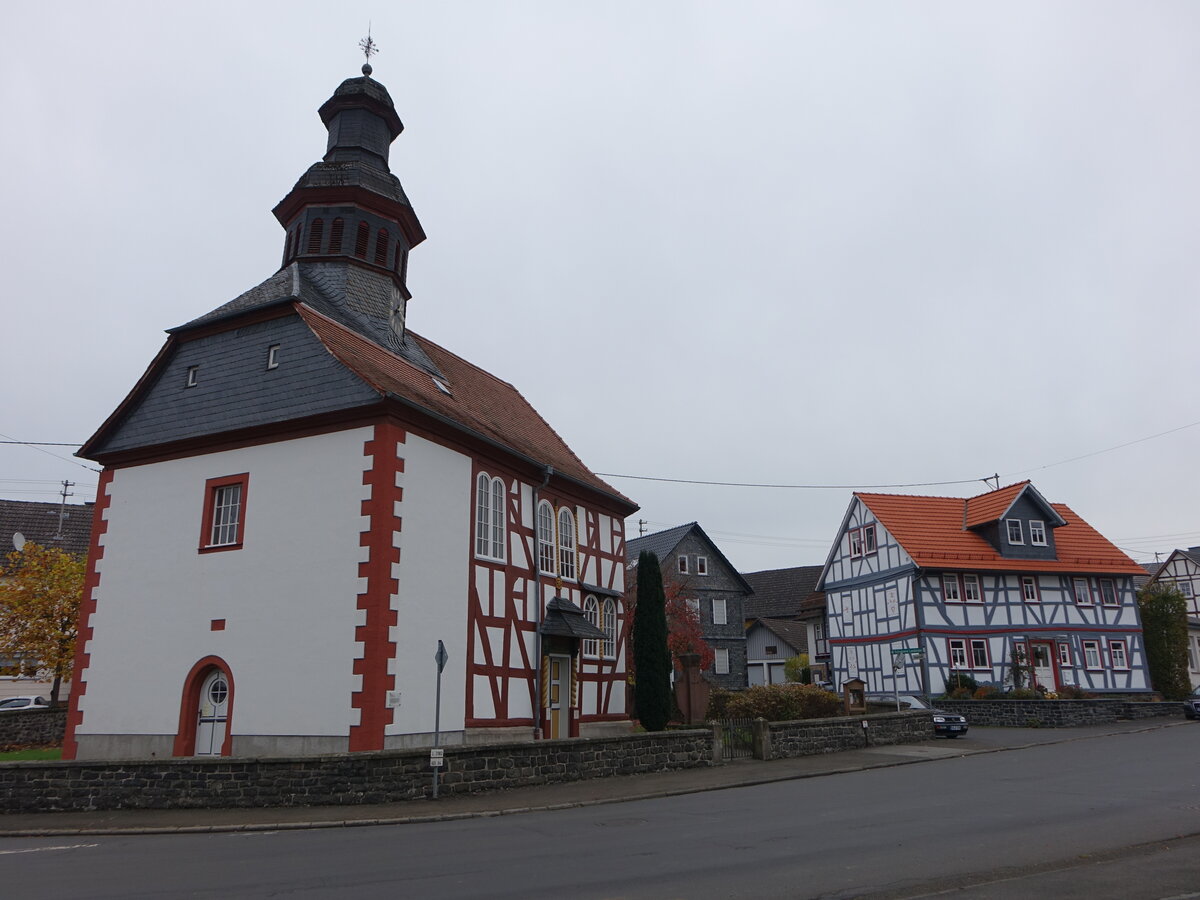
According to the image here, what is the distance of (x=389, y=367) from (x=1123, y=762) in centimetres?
1814

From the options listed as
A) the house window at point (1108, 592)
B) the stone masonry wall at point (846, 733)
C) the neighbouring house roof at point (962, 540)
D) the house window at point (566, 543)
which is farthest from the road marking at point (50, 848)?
the house window at point (1108, 592)

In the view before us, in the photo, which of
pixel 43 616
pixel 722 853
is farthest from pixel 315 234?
pixel 722 853

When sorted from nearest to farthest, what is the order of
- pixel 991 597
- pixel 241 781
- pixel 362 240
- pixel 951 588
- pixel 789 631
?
pixel 241 781, pixel 362 240, pixel 951 588, pixel 991 597, pixel 789 631

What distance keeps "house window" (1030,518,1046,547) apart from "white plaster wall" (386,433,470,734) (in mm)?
29409

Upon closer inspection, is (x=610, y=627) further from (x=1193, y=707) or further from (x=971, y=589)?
(x=1193, y=707)

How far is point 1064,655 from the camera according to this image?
37.0 meters

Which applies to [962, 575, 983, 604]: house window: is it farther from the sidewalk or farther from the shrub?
the sidewalk

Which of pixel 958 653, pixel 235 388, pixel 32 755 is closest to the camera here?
pixel 235 388

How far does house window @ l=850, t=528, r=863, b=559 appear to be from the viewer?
41906 mm

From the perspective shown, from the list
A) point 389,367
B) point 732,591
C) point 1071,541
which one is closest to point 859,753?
point 389,367

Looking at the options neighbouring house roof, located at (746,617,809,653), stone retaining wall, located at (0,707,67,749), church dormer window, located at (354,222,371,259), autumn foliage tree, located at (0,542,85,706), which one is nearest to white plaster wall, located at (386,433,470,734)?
church dormer window, located at (354,222,371,259)

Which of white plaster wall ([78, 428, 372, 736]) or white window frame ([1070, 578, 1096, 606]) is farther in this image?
white window frame ([1070, 578, 1096, 606])

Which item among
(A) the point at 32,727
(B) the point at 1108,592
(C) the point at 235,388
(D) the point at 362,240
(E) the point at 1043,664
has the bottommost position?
(A) the point at 32,727

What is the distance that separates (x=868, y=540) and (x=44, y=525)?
40976 millimetres
